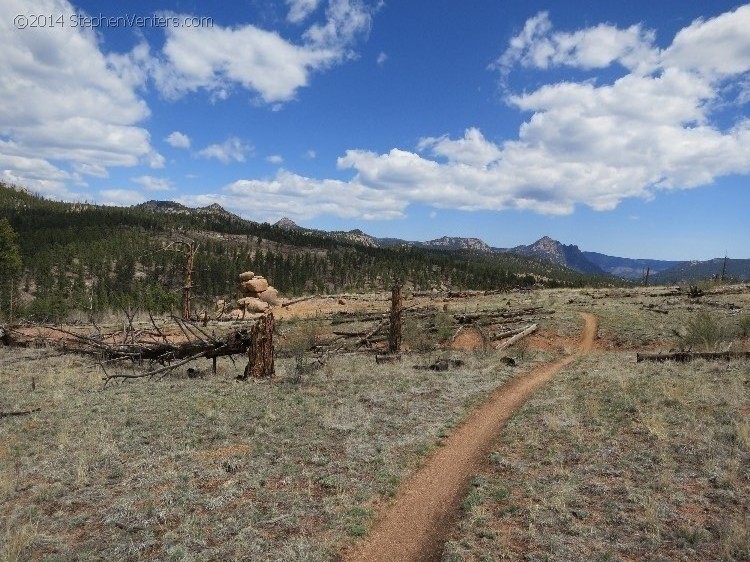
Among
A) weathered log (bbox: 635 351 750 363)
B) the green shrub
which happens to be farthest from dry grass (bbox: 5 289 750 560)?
the green shrub

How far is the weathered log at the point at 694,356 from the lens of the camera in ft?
58.4

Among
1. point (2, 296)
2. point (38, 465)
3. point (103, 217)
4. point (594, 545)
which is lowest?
point (2, 296)

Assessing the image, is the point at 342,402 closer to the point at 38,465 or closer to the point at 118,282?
the point at 38,465

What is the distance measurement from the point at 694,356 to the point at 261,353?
17.8 meters

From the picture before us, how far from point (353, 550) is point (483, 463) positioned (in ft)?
13.8

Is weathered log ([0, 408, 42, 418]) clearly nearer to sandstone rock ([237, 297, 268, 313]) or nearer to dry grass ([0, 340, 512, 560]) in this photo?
dry grass ([0, 340, 512, 560])

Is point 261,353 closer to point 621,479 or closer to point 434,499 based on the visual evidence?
point 434,499

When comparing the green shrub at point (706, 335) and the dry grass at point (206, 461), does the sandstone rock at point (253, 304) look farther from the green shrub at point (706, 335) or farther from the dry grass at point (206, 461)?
the green shrub at point (706, 335)

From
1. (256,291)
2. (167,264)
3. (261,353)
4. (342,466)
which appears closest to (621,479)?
(342,466)

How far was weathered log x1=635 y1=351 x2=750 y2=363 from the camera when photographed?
58.4 feet

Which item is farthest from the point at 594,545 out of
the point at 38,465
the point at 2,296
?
the point at 2,296

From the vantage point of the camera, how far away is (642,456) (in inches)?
372

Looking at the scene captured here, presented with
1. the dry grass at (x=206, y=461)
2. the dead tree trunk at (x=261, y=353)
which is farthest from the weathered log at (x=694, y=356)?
the dead tree trunk at (x=261, y=353)

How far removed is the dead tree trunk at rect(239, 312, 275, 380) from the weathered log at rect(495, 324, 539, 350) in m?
14.6
